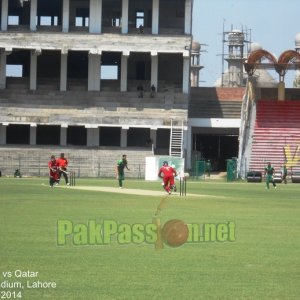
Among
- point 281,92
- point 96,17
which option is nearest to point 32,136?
point 96,17

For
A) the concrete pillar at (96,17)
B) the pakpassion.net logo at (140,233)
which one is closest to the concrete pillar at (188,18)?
the concrete pillar at (96,17)

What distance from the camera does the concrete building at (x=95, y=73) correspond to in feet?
255

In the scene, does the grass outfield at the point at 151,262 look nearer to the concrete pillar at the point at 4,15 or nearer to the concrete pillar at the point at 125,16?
the concrete pillar at the point at 125,16

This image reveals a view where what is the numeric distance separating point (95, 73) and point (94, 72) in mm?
125

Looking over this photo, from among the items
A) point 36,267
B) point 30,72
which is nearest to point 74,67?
point 30,72

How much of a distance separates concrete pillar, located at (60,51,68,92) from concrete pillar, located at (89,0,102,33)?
2.76 meters

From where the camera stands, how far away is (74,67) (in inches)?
3398

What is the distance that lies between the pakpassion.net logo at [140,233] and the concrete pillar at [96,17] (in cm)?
5692

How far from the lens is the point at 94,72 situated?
81750 millimetres

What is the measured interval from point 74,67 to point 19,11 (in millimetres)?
5943

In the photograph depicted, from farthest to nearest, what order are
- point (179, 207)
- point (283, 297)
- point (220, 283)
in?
point (179, 207)
point (220, 283)
point (283, 297)

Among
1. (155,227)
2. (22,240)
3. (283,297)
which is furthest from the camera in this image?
(155,227)

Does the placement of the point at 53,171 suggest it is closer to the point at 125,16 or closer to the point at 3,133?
the point at 3,133

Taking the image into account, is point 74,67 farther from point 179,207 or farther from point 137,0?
point 179,207
